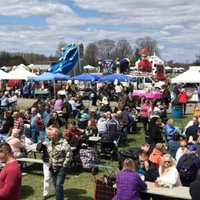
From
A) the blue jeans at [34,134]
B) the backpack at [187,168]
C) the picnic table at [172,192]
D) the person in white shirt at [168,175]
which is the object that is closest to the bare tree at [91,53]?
the blue jeans at [34,134]

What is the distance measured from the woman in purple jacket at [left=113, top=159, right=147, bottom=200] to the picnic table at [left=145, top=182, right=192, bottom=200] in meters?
0.61

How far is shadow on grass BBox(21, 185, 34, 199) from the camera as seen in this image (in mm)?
10804

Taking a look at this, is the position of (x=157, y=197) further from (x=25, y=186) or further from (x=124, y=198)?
(x=25, y=186)

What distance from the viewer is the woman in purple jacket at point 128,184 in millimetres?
7873

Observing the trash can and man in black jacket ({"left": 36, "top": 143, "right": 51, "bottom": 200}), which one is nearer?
man in black jacket ({"left": 36, "top": 143, "right": 51, "bottom": 200})

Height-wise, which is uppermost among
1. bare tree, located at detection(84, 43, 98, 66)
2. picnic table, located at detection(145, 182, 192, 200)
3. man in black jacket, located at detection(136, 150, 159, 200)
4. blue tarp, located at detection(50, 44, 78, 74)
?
bare tree, located at detection(84, 43, 98, 66)

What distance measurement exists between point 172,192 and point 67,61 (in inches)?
1296

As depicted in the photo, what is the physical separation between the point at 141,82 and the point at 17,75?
16.2 m

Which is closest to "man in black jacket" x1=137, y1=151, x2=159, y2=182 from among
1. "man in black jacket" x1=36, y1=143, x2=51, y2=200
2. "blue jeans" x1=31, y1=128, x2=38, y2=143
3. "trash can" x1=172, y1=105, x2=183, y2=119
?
"man in black jacket" x1=36, y1=143, x2=51, y2=200

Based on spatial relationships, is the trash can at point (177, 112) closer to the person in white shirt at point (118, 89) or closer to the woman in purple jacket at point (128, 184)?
the person in white shirt at point (118, 89)

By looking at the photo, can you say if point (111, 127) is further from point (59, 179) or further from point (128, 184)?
point (128, 184)

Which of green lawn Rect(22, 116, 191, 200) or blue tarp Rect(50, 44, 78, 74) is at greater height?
blue tarp Rect(50, 44, 78, 74)

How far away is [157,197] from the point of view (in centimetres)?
875

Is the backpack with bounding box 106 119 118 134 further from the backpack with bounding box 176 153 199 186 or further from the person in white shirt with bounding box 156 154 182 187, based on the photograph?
the person in white shirt with bounding box 156 154 182 187
